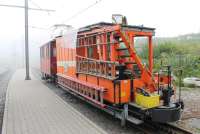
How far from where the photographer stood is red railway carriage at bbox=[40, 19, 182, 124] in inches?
269

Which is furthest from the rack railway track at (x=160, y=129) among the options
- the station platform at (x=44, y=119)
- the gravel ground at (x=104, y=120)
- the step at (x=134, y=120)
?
the station platform at (x=44, y=119)

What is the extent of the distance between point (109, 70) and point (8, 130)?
3370mm

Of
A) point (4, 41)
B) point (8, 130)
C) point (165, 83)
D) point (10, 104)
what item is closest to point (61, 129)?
point (8, 130)

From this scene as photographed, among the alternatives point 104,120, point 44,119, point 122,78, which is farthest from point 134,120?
point 44,119

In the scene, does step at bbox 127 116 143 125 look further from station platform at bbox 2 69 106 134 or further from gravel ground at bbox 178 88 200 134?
gravel ground at bbox 178 88 200 134

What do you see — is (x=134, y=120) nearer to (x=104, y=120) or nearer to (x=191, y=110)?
(x=104, y=120)

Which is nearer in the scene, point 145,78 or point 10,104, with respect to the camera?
point 145,78

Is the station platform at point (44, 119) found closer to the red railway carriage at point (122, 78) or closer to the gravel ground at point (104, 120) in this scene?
the gravel ground at point (104, 120)

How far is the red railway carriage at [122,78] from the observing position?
22.4ft

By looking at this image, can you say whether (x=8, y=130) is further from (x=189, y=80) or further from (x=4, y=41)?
(x=4, y=41)

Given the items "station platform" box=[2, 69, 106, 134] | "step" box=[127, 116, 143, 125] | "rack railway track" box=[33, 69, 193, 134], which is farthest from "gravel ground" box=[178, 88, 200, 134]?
Result: "station platform" box=[2, 69, 106, 134]

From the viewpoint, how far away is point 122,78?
24.7 ft

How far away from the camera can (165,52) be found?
2450cm

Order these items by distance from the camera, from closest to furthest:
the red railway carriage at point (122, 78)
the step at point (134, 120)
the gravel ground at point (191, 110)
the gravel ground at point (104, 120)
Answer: the step at point (134, 120)
the red railway carriage at point (122, 78)
the gravel ground at point (104, 120)
the gravel ground at point (191, 110)
